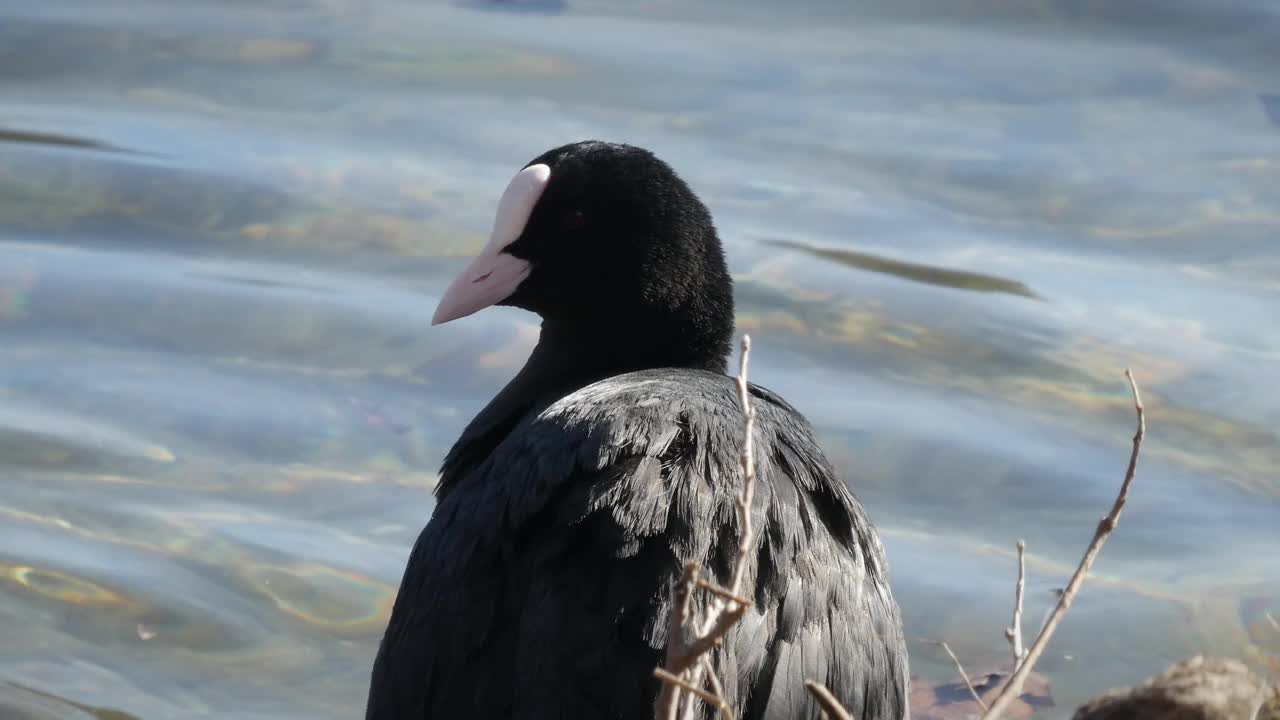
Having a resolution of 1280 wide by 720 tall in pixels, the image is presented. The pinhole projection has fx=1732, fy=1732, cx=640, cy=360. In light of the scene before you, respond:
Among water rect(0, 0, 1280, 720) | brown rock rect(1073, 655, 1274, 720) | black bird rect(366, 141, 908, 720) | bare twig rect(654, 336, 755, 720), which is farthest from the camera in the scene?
water rect(0, 0, 1280, 720)

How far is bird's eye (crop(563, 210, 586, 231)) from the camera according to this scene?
3.38 metres

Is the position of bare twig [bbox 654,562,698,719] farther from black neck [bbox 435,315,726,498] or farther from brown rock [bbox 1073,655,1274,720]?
black neck [bbox 435,315,726,498]

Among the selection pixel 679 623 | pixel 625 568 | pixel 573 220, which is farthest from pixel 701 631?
pixel 573 220

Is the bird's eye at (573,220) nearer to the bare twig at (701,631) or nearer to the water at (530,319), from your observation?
the water at (530,319)

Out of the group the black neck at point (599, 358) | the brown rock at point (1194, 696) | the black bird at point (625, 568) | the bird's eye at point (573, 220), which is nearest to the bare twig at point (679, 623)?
the black bird at point (625, 568)

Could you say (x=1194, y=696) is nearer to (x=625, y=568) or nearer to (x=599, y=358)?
(x=625, y=568)

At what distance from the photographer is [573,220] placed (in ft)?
11.1

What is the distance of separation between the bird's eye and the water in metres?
1.18

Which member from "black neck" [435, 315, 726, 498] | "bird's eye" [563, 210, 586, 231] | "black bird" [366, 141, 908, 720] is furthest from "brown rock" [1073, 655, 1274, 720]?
"bird's eye" [563, 210, 586, 231]

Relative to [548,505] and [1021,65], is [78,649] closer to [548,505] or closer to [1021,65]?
[548,505]

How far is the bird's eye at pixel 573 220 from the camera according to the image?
133 inches

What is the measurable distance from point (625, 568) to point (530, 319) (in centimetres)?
339

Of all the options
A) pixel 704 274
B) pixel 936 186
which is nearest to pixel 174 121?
pixel 936 186

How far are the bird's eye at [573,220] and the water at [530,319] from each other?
1179 mm
